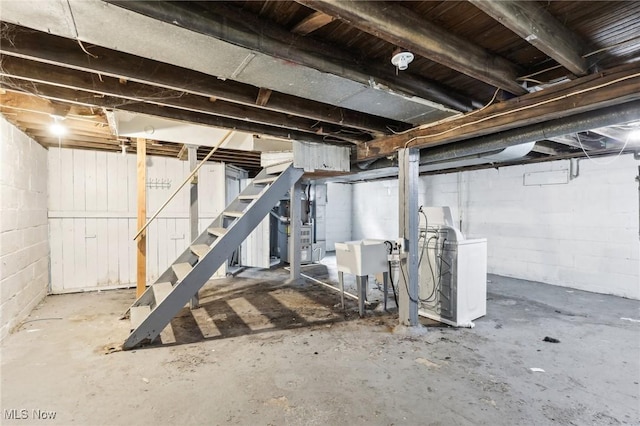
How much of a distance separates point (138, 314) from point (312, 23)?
9.82 ft

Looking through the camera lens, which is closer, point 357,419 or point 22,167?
point 357,419

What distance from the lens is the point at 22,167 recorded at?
3414 millimetres

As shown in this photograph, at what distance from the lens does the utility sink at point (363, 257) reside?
348cm

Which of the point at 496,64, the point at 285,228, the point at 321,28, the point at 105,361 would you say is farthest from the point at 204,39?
the point at 285,228

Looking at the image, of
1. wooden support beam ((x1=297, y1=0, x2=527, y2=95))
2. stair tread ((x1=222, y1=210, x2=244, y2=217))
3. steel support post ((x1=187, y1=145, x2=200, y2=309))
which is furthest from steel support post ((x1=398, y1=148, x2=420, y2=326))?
steel support post ((x1=187, y1=145, x2=200, y2=309))

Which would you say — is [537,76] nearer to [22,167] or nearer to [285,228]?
[22,167]

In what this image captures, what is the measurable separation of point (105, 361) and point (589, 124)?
13.9ft

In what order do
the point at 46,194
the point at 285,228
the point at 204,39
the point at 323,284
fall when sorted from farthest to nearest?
1. the point at 285,228
2. the point at 323,284
3. the point at 46,194
4. the point at 204,39

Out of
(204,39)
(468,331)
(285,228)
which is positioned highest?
(204,39)

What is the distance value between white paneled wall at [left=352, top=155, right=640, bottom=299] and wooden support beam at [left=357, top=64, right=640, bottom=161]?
11.4ft

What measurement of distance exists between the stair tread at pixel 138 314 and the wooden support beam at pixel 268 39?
2.55 m

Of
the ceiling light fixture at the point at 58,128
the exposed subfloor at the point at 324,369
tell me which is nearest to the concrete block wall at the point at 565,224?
the exposed subfloor at the point at 324,369

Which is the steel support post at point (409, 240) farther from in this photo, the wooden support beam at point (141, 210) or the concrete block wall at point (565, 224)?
the concrete block wall at point (565, 224)

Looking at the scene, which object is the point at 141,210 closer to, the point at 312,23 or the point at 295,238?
the point at 295,238
